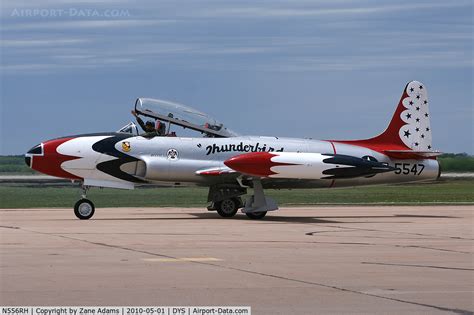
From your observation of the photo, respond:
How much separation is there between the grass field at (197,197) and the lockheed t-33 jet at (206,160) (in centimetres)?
713

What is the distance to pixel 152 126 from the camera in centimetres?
2489

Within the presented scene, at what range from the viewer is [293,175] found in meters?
24.1

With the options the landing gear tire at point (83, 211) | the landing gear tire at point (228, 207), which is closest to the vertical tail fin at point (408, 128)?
the landing gear tire at point (228, 207)

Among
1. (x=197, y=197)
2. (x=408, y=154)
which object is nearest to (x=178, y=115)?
(x=408, y=154)

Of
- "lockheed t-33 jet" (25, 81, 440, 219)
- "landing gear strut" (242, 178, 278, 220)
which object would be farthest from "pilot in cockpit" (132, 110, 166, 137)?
"landing gear strut" (242, 178, 278, 220)

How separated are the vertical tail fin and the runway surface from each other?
348 cm

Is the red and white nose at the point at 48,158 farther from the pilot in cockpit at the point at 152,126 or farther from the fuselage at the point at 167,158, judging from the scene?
the pilot in cockpit at the point at 152,126

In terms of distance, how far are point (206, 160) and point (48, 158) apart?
3.74m

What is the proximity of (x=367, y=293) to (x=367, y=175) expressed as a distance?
14578mm

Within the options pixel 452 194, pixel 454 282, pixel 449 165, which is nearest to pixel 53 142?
pixel 454 282

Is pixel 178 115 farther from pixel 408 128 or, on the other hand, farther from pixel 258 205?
pixel 408 128

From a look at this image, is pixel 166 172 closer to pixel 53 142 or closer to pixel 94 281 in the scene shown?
pixel 53 142

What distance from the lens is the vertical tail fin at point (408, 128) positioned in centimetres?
2687

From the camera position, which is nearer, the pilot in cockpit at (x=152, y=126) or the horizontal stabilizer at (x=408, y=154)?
the pilot in cockpit at (x=152, y=126)
